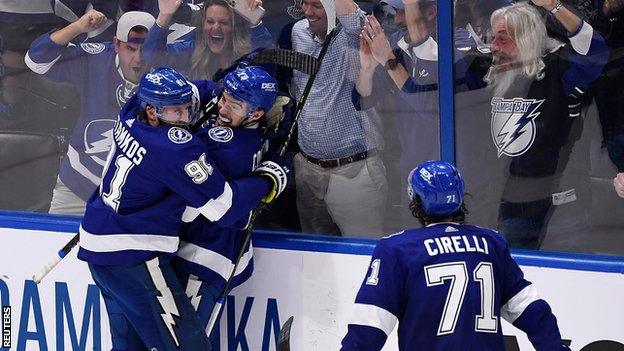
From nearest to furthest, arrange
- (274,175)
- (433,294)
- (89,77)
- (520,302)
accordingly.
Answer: (433,294), (520,302), (274,175), (89,77)

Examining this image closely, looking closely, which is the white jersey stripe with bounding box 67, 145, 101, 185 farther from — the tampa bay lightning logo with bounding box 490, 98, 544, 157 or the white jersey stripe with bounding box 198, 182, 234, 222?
the tampa bay lightning logo with bounding box 490, 98, 544, 157

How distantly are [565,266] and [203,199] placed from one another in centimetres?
116

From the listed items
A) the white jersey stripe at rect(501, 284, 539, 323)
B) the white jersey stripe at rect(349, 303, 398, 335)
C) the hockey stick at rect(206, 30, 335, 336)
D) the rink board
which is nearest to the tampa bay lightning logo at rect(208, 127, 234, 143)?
the hockey stick at rect(206, 30, 335, 336)

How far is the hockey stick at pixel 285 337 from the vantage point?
169 inches

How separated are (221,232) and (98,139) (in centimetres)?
80

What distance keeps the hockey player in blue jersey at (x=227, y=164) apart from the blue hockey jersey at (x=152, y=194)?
8cm

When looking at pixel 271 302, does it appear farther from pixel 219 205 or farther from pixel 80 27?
pixel 80 27

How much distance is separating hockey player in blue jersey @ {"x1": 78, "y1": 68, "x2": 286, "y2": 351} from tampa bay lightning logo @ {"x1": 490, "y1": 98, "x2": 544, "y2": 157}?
0.73 metres

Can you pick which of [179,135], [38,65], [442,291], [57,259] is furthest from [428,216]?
[38,65]

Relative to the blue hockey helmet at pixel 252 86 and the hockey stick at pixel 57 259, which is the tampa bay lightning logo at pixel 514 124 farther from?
the hockey stick at pixel 57 259

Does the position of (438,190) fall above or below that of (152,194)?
above

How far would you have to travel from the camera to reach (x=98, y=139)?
4711 mm

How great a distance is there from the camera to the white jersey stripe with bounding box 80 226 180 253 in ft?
13.4

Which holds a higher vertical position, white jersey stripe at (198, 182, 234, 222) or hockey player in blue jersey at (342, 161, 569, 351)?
hockey player in blue jersey at (342, 161, 569, 351)
